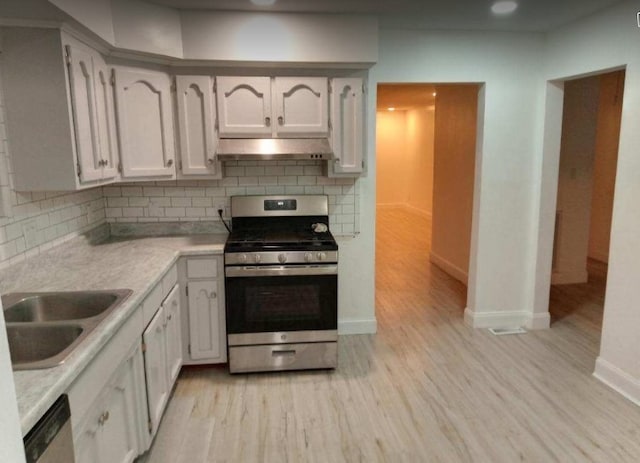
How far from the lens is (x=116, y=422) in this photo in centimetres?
182

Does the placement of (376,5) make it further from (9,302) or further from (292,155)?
(9,302)

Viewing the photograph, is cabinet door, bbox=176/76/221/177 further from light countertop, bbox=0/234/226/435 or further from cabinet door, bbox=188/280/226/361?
cabinet door, bbox=188/280/226/361

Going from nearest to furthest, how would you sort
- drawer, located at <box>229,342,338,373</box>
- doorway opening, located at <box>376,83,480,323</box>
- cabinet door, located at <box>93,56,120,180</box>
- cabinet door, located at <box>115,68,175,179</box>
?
cabinet door, located at <box>93,56,120,180</box> < cabinet door, located at <box>115,68,175,179</box> < drawer, located at <box>229,342,338,373</box> < doorway opening, located at <box>376,83,480,323</box>

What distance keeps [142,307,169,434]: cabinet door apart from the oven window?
21.5 inches

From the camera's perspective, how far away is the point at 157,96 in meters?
2.95

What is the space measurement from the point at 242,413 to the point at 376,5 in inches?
105

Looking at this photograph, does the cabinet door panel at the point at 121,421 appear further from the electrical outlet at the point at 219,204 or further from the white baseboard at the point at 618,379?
the white baseboard at the point at 618,379

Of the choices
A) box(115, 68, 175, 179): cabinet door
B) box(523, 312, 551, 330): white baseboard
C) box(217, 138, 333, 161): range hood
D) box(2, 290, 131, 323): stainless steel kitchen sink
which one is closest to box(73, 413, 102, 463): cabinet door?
box(2, 290, 131, 323): stainless steel kitchen sink

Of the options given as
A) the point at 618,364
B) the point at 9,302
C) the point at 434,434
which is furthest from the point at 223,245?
the point at 618,364

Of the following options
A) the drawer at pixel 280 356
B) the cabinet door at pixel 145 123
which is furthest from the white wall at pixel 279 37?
the drawer at pixel 280 356

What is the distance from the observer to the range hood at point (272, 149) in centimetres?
297

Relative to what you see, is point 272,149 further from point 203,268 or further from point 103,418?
point 103,418

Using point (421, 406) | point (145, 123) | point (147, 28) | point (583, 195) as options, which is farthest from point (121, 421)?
point (583, 195)

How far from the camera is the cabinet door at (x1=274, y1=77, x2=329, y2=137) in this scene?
3.09m
